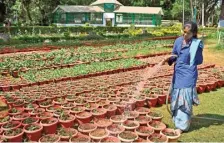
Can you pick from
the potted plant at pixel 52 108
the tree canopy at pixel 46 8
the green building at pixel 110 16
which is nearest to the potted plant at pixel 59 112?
the potted plant at pixel 52 108

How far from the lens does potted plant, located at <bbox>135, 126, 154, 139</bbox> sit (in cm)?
410

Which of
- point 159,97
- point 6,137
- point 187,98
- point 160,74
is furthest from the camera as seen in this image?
point 160,74

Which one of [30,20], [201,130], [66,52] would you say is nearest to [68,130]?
[201,130]

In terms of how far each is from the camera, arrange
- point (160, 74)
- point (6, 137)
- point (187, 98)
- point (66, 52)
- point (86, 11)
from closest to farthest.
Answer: point (6, 137) < point (187, 98) < point (160, 74) < point (66, 52) < point (86, 11)

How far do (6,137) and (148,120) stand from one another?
6.90 ft

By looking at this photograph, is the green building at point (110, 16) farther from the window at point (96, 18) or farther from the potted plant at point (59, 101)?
the potted plant at point (59, 101)

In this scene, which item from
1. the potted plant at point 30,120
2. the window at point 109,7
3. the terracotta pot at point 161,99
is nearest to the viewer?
the potted plant at point 30,120

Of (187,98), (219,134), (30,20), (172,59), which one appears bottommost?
(219,134)

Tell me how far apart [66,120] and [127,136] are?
44.9 inches

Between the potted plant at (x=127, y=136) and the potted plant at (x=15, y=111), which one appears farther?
the potted plant at (x=15, y=111)

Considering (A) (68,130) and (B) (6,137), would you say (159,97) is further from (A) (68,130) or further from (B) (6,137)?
(B) (6,137)

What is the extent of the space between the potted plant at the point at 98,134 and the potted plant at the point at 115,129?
72 mm

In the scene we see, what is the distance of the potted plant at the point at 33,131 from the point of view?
4180mm

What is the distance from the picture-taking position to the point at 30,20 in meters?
40.7
